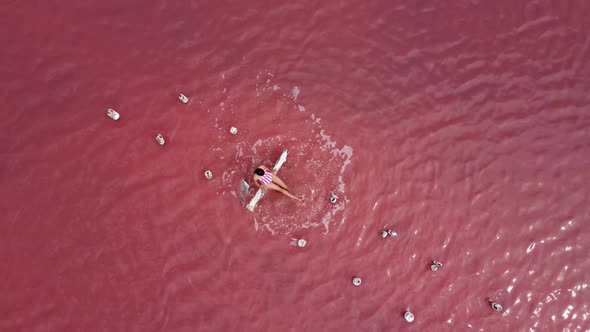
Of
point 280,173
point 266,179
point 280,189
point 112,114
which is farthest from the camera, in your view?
point 280,173

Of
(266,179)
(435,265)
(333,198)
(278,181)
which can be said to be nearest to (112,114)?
(266,179)

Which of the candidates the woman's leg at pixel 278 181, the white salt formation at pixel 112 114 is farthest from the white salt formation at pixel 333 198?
the white salt formation at pixel 112 114

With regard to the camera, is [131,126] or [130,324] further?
[131,126]

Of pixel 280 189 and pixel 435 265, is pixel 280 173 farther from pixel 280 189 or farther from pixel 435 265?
pixel 435 265

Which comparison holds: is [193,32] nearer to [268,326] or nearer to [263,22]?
[263,22]

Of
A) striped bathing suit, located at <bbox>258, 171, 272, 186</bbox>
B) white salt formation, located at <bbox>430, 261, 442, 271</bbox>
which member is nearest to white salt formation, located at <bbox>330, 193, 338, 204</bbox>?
striped bathing suit, located at <bbox>258, 171, 272, 186</bbox>

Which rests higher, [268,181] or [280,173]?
[268,181]

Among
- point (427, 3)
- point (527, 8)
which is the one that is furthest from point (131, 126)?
point (527, 8)

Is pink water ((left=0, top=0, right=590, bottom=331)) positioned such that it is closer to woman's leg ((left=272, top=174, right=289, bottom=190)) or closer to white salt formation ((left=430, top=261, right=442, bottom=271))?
white salt formation ((left=430, top=261, right=442, bottom=271))
